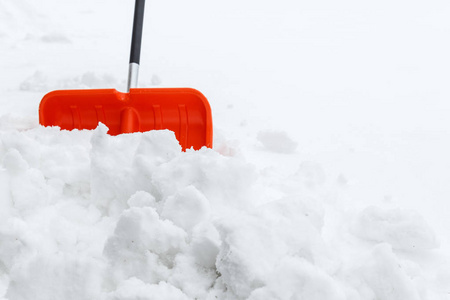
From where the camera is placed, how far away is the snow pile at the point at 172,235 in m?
0.99

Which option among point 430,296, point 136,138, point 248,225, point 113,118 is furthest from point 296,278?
point 113,118

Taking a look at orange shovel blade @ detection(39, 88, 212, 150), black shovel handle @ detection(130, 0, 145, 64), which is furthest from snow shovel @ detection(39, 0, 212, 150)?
black shovel handle @ detection(130, 0, 145, 64)

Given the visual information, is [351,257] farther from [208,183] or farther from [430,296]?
[208,183]

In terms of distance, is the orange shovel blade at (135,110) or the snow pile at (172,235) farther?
the orange shovel blade at (135,110)

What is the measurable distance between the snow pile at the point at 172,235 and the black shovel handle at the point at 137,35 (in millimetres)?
857

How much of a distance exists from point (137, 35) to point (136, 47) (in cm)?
7

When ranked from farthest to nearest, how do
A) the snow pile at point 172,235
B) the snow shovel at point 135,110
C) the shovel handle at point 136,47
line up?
the shovel handle at point 136,47 → the snow shovel at point 135,110 → the snow pile at point 172,235

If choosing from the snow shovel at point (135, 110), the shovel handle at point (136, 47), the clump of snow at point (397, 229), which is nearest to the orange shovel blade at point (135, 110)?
the snow shovel at point (135, 110)

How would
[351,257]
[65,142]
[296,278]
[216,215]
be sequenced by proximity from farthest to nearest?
[65,142], [351,257], [216,215], [296,278]

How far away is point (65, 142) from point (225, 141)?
82 centimetres

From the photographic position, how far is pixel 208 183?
4.33ft

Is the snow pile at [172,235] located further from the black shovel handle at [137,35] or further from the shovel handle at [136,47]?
the black shovel handle at [137,35]

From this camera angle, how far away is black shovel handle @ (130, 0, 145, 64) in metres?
2.39

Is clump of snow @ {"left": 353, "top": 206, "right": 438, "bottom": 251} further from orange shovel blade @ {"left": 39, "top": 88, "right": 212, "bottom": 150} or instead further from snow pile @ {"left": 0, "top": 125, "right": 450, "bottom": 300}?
orange shovel blade @ {"left": 39, "top": 88, "right": 212, "bottom": 150}
